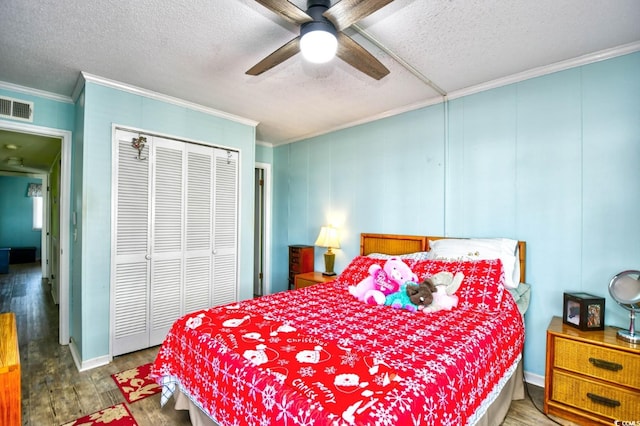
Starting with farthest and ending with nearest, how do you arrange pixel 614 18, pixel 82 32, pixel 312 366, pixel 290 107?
pixel 290 107 < pixel 82 32 < pixel 614 18 < pixel 312 366

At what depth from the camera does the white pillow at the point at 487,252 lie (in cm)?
246

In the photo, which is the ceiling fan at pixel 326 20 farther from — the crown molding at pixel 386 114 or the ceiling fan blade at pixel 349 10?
the crown molding at pixel 386 114

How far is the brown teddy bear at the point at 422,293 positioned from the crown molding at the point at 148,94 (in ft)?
9.30

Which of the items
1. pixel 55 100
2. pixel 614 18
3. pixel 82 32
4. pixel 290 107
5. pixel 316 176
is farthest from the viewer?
pixel 316 176

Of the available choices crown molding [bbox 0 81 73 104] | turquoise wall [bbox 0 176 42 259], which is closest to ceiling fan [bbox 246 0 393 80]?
crown molding [bbox 0 81 73 104]

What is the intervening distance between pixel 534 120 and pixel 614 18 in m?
0.79

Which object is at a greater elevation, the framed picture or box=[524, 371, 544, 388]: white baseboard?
the framed picture

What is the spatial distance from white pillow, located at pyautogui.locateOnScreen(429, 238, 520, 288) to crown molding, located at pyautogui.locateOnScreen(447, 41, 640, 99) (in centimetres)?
137

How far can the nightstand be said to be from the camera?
3.74 meters

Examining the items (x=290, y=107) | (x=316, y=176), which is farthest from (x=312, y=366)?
(x=316, y=176)

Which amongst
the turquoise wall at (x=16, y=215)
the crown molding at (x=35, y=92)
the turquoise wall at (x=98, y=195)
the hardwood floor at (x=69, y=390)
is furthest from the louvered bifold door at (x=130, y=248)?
the turquoise wall at (x=16, y=215)

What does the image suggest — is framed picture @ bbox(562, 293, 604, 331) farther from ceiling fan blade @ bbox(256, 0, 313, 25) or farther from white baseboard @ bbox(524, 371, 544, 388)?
ceiling fan blade @ bbox(256, 0, 313, 25)

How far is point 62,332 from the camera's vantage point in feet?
10.7

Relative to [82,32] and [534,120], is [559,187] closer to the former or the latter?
[534,120]
